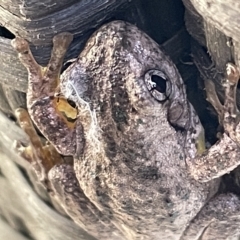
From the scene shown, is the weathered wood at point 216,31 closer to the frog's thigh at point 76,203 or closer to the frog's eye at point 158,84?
the frog's eye at point 158,84

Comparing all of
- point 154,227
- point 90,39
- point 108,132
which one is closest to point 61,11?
point 90,39

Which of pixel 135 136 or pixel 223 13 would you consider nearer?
pixel 223 13

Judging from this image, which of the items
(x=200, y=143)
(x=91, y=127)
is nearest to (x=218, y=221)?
(x=200, y=143)

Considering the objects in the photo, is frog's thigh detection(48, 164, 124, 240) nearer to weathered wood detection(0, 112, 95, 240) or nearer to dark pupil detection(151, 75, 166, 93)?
weathered wood detection(0, 112, 95, 240)

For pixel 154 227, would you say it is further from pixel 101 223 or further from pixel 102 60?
pixel 102 60

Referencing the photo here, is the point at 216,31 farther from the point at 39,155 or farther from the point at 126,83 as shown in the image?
the point at 39,155

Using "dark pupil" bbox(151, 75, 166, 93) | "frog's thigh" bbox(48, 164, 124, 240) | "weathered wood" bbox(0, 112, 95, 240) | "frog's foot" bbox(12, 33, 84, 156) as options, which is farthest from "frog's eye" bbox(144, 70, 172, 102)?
"weathered wood" bbox(0, 112, 95, 240)
